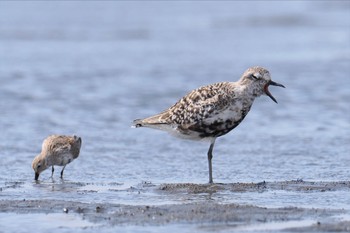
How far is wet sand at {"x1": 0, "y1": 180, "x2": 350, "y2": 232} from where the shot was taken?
340 inches

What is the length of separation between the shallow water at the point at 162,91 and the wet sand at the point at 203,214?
0.38 metres

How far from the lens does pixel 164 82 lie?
20.5 metres

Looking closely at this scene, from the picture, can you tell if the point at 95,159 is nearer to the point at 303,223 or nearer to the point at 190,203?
the point at 190,203

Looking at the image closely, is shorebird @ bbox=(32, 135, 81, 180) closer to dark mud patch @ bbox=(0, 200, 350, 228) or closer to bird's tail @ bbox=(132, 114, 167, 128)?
bird's tail @ bbox=(132, 114, 167, 128)

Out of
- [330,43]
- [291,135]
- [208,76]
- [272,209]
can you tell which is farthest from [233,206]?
[330,43]

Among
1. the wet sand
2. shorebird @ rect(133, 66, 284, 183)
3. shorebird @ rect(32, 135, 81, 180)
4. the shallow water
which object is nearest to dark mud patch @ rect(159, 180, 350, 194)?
the shallow water

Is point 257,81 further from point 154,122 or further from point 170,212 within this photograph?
point 170,212

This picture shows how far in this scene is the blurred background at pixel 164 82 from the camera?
41.4 feet

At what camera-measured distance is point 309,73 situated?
21359mm

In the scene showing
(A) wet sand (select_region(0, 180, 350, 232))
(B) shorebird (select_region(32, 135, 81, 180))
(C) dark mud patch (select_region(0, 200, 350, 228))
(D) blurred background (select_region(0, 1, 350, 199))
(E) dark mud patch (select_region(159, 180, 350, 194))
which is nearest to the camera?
(A) wet sand (select_region(0, 180, 350, 232))

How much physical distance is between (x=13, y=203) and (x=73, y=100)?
889 centimetres

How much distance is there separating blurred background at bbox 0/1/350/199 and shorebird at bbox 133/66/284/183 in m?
0.65

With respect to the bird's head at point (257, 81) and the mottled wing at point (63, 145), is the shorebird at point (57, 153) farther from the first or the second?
the bird's head at point (257, 81)

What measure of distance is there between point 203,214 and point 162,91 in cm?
1042
